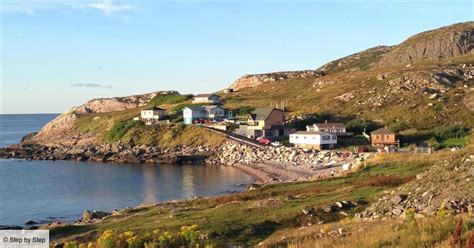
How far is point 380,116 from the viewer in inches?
4328

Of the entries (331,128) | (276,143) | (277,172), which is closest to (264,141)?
(276,143)

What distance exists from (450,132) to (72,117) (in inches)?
4544

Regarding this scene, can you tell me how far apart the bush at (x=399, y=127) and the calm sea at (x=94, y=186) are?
31.5 meters

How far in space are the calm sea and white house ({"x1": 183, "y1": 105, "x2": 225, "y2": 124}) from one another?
29189mm

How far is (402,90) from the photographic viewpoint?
4938 inches

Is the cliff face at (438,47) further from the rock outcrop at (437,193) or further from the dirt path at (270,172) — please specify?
the rock outcrop at (437,193)

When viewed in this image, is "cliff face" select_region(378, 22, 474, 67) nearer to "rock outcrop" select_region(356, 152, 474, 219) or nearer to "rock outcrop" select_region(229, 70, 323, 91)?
"rock outcrop" select_region(229, 70, 323, 91)

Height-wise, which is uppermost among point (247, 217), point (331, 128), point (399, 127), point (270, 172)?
point (331, 128)

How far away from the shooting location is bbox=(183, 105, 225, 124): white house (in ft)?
401

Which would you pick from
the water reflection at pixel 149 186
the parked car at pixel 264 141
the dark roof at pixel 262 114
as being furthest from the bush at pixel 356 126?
the water reflection at pixel 149 186

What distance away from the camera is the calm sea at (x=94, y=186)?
57312 millimetres

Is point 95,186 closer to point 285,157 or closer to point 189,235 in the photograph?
point 285,157

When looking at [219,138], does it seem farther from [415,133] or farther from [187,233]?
[187,233]

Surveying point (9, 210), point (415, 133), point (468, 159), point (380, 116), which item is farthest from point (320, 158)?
point (468, 159)
